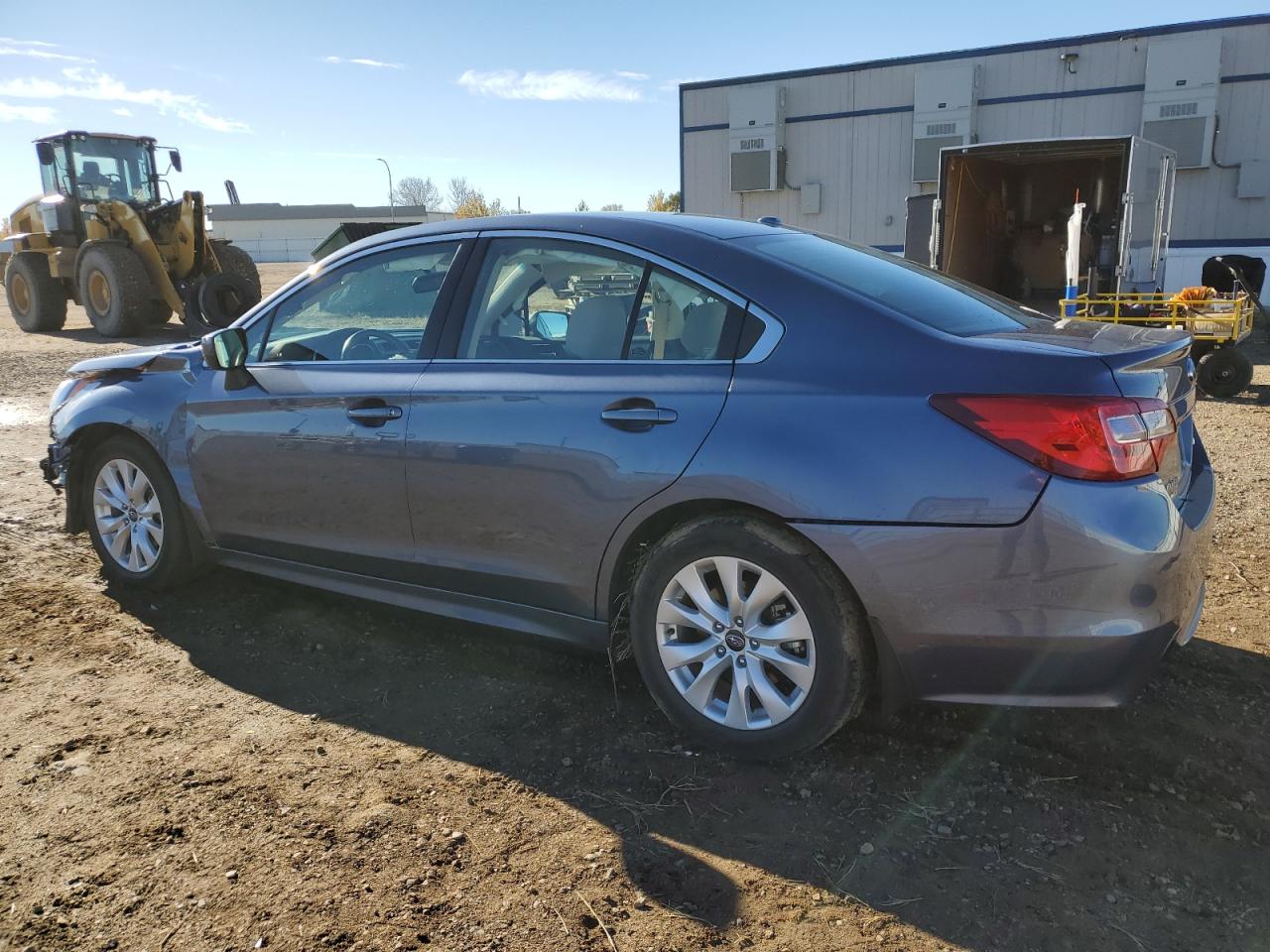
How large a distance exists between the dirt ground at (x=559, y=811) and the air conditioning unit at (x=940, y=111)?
16915mm

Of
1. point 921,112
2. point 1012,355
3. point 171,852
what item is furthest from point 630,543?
point 921,112

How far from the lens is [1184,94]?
16844 millimetres

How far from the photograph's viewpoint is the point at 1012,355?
2.49 m

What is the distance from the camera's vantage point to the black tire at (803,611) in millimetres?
2635

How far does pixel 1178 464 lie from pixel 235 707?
120 inches

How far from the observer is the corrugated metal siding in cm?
1691

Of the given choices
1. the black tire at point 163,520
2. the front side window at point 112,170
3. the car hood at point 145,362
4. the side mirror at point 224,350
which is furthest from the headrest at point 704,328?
the front side window at point 112,170

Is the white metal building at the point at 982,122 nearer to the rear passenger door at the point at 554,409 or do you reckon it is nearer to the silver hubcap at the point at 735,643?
the rear passenger door at the point at 554,409

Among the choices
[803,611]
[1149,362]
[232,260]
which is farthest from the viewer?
[232,260]

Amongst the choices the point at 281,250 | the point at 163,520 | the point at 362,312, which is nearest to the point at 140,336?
the point at 163,520

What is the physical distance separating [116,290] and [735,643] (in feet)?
50.6

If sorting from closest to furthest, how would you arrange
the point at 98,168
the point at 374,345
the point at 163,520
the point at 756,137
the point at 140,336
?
the point at 374,345
the point at 163,520
the point at 140,336
the point at 98,168
the point at 756,137

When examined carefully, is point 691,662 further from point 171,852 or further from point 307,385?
point 307,385

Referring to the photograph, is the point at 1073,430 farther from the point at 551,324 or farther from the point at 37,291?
Result: the point at 37,291
